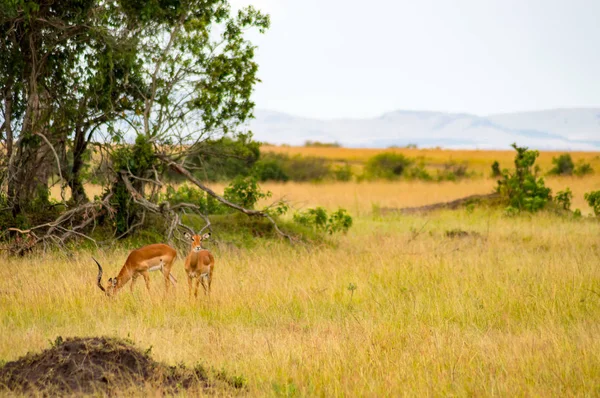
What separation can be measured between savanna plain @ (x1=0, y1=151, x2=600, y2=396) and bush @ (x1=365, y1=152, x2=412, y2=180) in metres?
27.3

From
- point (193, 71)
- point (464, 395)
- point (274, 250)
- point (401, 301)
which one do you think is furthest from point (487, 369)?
point (193, 71)

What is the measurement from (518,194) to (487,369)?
1583 centimetres

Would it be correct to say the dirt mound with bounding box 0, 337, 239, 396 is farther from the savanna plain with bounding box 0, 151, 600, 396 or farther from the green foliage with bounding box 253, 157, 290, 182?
the green foliage with bounding box 253, 157, 290, 182

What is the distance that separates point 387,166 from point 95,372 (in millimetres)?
39136

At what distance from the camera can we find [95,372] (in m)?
6.00

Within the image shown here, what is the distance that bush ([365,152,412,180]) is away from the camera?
41.9 metres

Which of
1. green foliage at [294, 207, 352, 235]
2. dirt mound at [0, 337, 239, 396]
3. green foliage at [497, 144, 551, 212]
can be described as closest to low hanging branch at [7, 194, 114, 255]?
green foliage at [294, 207, 352, 235]

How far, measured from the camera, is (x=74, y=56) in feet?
43.0

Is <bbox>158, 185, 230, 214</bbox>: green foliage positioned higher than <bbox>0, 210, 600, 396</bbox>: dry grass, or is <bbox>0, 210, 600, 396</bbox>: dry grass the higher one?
<bbox>158, 185, 230, 214</bbox>: green foliage

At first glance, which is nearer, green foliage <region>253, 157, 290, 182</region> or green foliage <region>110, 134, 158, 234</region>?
green foliage <region>110, 134, 158, 234</region>

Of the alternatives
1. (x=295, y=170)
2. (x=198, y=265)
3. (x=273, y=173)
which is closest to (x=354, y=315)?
(x=198, y=265)

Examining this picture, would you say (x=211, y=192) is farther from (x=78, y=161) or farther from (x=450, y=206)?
(x=450, y=206)

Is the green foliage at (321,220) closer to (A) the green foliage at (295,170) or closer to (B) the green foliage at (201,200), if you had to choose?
(B) the green foliage at (201,200)

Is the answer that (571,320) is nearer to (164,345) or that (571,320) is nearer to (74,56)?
(164,345)
